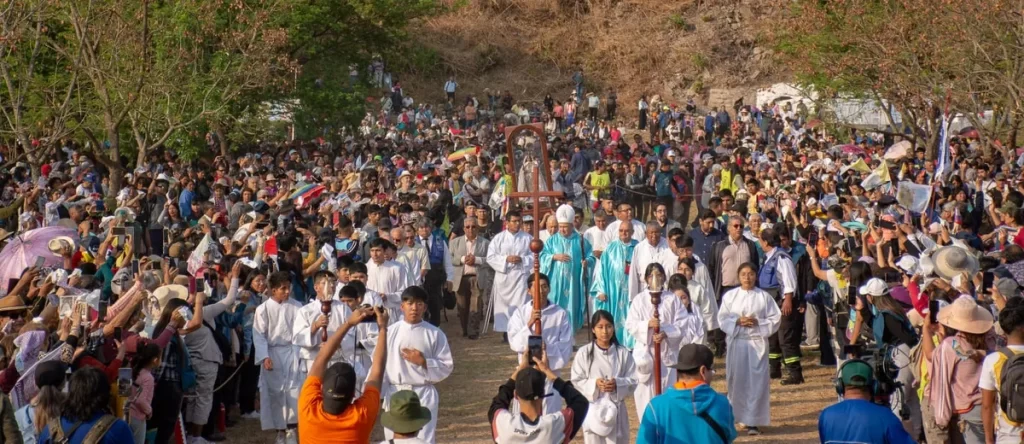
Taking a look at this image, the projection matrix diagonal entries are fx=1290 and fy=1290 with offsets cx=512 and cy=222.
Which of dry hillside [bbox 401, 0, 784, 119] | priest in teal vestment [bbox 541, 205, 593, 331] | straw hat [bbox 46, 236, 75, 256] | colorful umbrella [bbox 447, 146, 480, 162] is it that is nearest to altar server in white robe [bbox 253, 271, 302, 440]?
straw hat [bbox 46, 236, 75, 256]

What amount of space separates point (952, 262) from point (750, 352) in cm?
186

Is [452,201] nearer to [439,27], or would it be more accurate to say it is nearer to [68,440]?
[68,440]

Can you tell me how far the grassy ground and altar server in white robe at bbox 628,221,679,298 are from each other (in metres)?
1.17

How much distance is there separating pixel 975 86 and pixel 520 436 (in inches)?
677

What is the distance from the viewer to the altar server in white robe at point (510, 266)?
46.1ft

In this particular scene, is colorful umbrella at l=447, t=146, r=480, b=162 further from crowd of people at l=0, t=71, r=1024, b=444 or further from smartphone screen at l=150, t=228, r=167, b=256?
smartphone screen at l=150, t=228, r=167, b=256

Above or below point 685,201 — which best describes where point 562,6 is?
above

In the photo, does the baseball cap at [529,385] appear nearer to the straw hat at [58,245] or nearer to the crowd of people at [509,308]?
the crowd of people at [509,308]

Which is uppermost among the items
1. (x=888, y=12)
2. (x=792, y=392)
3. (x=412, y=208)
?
(x=888, y=12)

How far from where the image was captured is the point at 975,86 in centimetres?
2147

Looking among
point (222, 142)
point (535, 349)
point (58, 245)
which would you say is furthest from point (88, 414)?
point (222, 142)

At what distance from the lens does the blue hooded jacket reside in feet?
21.1

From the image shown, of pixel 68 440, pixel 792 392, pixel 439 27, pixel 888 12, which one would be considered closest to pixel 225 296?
pixel 68 440

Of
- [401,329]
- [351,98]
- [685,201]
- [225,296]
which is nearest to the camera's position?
[401,329]
